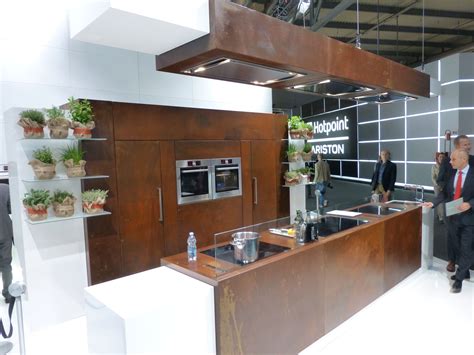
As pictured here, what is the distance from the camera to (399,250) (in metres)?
3.70

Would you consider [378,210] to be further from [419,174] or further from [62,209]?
[419,174]

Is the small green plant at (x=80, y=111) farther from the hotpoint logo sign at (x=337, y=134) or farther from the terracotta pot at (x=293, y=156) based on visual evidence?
the hotpoint logo sign at (x=337, y=134)

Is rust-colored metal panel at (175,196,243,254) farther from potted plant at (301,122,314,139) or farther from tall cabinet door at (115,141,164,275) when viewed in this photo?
potted plant at (301,122,314,139)

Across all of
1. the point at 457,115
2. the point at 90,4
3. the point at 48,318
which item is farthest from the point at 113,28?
the point at 457,115

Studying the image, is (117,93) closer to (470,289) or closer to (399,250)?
(399,250)

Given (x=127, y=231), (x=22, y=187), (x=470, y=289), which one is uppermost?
(x=22, y=187)

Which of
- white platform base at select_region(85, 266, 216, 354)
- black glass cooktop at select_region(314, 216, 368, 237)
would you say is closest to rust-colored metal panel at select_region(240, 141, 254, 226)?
black glass cooktop at select_region(314, 216, 368, 237)

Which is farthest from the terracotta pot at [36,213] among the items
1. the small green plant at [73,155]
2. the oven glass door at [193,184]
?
the oven glass door at [193,184]

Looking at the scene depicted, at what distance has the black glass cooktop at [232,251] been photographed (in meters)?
2.26

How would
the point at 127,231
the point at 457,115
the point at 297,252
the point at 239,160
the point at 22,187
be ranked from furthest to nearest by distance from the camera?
the point at 457,115 < the point at 239,160 < the point at 127,231 < the point at 22,187 < the point at 297,252

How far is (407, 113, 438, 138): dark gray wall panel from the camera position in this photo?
28.1ft

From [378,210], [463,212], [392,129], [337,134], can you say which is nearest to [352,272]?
[378,210]

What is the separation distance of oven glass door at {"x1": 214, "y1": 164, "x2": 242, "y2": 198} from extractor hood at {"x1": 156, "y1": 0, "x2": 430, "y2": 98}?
1.61 meters

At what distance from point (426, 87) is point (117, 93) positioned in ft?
11.7
